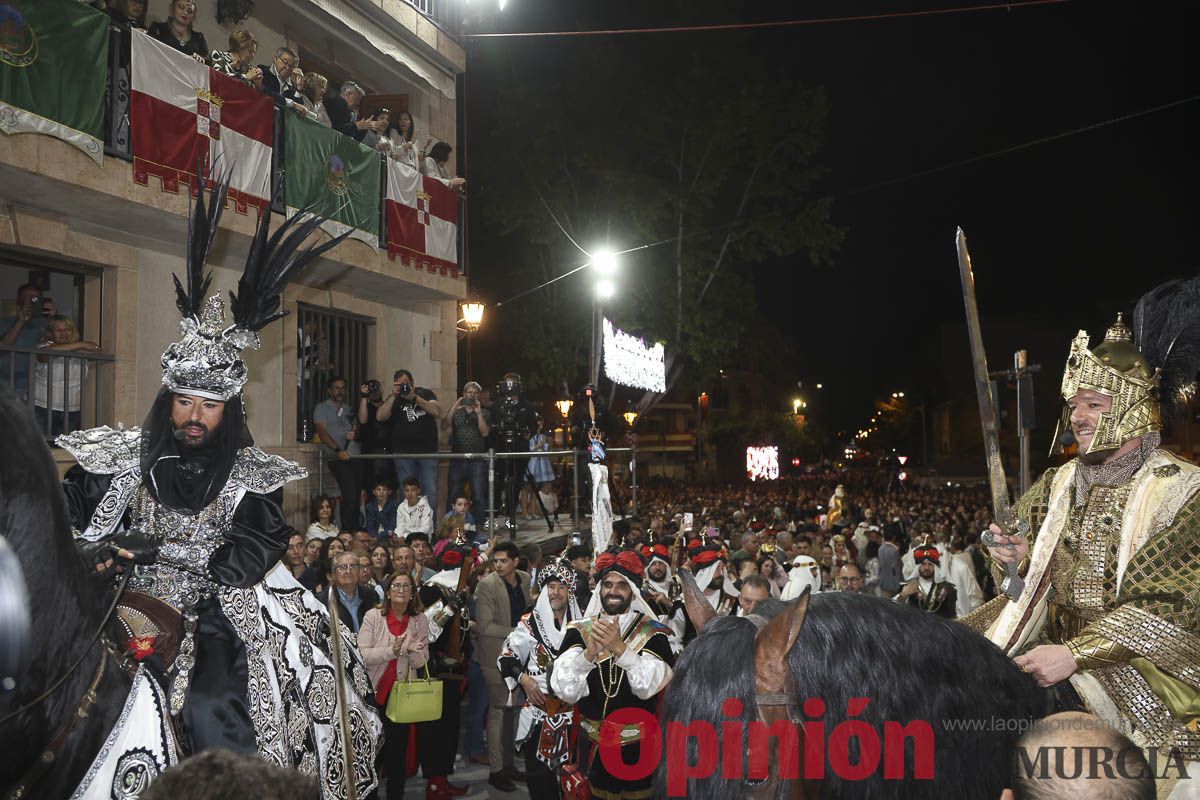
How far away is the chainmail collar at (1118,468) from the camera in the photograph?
170 inches

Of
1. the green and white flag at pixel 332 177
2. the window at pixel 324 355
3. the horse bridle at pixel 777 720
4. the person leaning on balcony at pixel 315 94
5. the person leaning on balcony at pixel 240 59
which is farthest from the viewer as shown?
the window at pixel 324 355

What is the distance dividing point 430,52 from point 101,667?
580 inches

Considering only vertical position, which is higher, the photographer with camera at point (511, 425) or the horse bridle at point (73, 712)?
the photographer with camera at point (511, 425)

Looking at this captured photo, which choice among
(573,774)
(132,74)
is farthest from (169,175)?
(573,774)

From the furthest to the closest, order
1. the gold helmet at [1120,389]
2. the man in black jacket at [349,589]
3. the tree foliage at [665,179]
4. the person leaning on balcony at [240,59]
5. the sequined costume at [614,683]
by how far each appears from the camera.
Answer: the tree foliage at [665,179] < the person leaning on balcony at [240,59] < the man in black jacket at [349,589] < the sequined costume at [614,683] < the gold helmet at [1120,389]

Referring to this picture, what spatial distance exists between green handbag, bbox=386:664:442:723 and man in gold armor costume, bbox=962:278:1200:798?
15.8ft

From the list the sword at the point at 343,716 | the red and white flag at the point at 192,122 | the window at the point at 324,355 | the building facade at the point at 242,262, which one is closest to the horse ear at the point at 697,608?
the sword at the point at 343,716

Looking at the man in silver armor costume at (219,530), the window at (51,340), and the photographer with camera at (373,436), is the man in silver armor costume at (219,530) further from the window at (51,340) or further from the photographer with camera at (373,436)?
the photographer with camera at (373,436)

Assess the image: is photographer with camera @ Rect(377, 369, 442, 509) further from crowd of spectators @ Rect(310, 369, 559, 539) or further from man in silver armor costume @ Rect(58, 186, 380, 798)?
man in silver armor costume @ Rect(58, 186, 380, 798)

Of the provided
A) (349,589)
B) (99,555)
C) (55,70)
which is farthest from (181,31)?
(99,555)

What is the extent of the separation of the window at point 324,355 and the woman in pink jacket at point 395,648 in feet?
21.9

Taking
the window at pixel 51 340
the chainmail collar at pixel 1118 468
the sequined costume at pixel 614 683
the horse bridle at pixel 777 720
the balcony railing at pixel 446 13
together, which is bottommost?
the sequined costume at pixel 614 683

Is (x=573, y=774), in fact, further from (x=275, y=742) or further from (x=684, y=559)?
(x=684, y=559)

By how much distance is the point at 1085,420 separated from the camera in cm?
435
